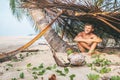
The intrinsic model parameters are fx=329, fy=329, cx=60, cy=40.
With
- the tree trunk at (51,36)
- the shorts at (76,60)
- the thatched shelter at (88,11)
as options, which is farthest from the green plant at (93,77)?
the tree trunk at (51,36)

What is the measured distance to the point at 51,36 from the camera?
652 centimetres

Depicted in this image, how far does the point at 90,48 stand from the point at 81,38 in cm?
30

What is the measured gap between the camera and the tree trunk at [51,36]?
21.3 feet

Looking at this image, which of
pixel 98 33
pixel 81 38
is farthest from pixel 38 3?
pixel 98 33

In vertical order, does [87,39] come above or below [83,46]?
above

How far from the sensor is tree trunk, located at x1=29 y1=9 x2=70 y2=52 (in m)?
6.49

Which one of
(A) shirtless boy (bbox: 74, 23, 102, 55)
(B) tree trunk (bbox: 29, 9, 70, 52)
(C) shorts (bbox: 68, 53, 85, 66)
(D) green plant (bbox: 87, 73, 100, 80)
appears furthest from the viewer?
(B) tree trunk (bbox: 29, 9, 70, 52)

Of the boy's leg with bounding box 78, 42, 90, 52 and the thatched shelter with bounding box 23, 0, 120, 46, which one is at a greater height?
the thatched shelter with bounding box 23, 0, 120, 46

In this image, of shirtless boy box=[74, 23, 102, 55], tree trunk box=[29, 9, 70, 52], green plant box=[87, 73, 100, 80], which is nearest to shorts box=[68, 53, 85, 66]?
green plant box=[87, 73, 100, 80]

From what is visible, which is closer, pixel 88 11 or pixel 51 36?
pixel 88 11

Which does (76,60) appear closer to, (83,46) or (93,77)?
(93,77)

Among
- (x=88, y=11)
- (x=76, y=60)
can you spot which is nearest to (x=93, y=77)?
(x=76, y=60)


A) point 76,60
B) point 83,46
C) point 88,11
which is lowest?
point 83,46

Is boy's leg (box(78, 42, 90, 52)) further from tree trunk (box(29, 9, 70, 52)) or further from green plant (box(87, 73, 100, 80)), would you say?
green plant (box(87, 73, 100, 80))
